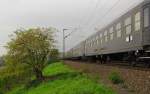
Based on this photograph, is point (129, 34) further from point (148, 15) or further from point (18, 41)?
→ point (18, 41)

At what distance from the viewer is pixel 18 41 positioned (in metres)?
40.5

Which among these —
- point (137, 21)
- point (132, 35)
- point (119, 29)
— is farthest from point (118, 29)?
point (137, 21)

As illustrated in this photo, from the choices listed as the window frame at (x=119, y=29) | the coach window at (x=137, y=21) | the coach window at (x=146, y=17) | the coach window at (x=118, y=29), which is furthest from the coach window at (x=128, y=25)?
the coach window at (x=146, y=17)

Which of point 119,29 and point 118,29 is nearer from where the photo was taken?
point 119,29

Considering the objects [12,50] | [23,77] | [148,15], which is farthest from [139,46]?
[23,77]

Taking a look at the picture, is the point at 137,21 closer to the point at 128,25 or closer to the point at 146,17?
the point at 146,17

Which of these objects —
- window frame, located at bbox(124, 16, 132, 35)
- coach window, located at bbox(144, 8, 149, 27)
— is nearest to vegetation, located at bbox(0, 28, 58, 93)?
window frame, located at bbox(124, 16, 132, 35)

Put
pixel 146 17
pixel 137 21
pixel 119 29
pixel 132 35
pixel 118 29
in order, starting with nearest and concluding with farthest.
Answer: pixel 146 17 → pixel 137 21 → pixel 132 35 → pixel 119 29 → pixel 118 29

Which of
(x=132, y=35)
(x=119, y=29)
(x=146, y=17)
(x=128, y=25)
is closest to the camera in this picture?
(x=146, y=17)

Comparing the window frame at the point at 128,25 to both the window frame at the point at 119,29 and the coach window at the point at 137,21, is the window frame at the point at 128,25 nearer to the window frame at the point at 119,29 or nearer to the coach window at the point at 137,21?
the coach window at the point at 137,21

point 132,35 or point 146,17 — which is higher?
point 146,17

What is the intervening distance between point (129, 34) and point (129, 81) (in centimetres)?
724

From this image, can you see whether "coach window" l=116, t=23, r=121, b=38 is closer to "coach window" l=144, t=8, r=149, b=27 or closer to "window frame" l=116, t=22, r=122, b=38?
"window frame" l=116, t=22, r=122, b=38

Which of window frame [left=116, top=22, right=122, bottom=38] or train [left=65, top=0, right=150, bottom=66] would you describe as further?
window frame [left=116, top=22, right=122, bottom=38]
